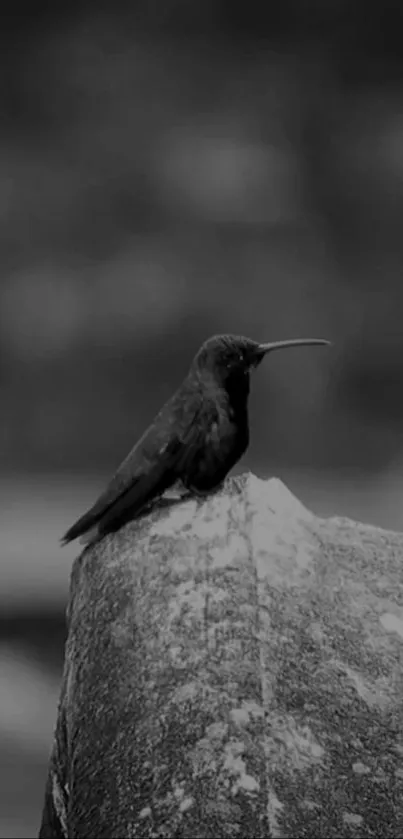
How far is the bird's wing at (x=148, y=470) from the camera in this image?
594 centimetres

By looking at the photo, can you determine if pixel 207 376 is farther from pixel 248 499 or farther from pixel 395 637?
pixel 395 637

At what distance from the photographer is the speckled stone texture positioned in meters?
4.60

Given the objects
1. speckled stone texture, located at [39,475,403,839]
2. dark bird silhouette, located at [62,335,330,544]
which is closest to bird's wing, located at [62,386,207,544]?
dark bird silhouette, located at [62,335,330,544]

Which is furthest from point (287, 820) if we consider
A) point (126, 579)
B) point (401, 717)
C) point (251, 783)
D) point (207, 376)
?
point (207, 376)

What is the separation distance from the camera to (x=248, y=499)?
5664mm

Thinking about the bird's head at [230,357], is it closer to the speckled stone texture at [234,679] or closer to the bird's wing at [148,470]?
the bird's wing at [148,470]

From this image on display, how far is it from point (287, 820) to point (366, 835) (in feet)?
1.11

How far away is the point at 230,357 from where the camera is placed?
6.33 metres

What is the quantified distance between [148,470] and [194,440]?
30 cm

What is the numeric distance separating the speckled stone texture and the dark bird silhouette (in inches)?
6.3

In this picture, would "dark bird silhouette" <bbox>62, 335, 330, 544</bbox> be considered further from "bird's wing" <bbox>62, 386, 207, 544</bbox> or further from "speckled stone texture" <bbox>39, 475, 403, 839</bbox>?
"speckled stone texture" <bbox>39, 475, 403, 839</bbox>

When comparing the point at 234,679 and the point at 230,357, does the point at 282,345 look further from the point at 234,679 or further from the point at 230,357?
the point at 234,679

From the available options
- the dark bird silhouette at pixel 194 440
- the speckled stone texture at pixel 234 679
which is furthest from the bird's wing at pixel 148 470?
the speckled stone texture at pixel 234 679

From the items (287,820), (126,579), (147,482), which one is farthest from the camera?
(147,482)
